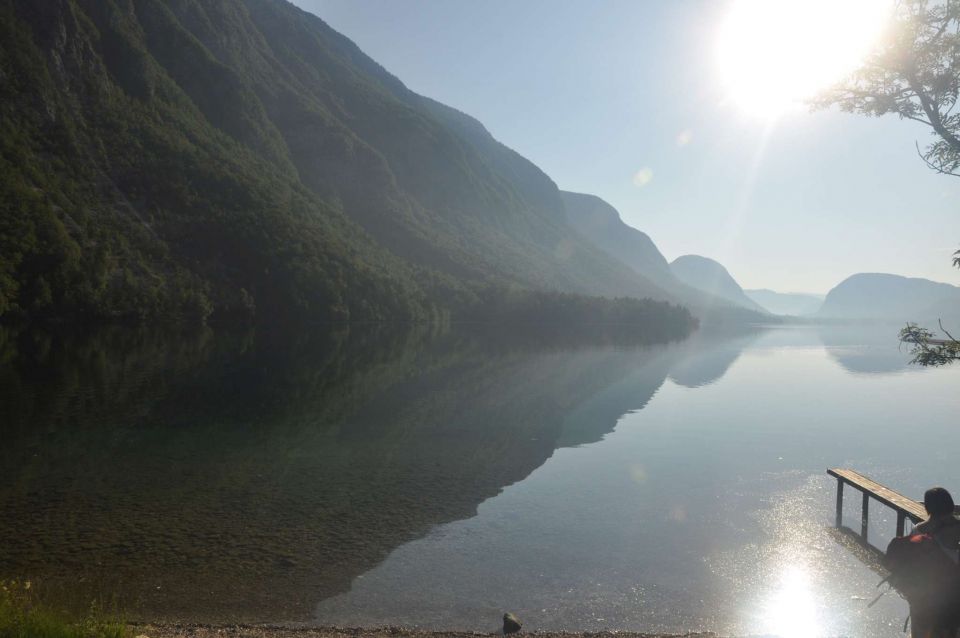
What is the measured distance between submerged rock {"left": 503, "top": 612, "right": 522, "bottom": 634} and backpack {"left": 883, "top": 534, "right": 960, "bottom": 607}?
713 centimetres

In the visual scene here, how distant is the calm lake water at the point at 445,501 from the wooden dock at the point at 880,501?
72cm

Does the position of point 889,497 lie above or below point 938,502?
below

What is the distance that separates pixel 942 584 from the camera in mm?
8500

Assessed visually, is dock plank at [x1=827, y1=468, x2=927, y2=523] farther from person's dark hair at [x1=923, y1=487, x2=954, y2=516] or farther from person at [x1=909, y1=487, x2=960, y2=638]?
person's dark hair at [x1=923, y1=487, x2=954, y2=516]

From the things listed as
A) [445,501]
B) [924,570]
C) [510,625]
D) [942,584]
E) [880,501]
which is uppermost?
[924,570]

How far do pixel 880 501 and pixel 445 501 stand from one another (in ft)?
47.8

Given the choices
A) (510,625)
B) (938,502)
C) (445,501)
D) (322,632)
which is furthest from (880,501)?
(322,632)

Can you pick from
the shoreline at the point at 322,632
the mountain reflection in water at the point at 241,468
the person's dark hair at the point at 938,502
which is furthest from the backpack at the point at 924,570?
the mountain reflection in water at the point at 241,468

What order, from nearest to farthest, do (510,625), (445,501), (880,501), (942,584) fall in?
(942,584) < (510,625) < (880,501) < (445,501)

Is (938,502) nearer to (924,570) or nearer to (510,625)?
(924,570)

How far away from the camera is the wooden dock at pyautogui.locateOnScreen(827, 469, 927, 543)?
17.0 meters

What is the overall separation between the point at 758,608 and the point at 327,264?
184 m

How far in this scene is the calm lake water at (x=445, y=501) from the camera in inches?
565

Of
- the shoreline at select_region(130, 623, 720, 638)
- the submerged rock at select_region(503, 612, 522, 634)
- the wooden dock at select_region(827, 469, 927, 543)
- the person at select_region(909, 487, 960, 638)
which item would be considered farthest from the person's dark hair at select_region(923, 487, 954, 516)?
the wooden dock at select_region(827, 469, 927, 543)
